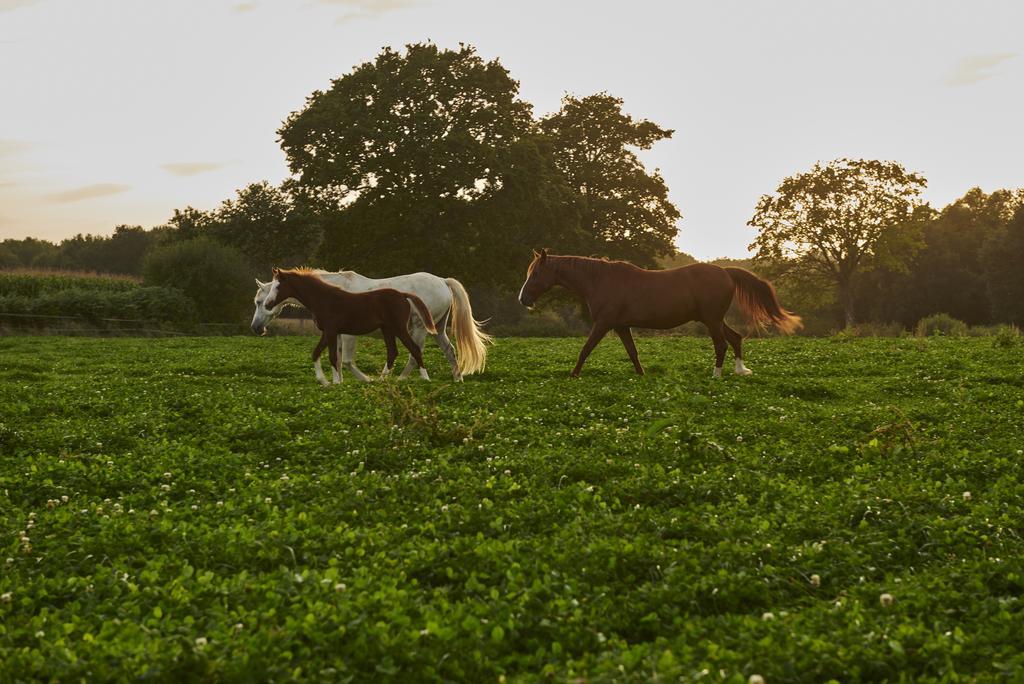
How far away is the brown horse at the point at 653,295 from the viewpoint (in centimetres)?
1667

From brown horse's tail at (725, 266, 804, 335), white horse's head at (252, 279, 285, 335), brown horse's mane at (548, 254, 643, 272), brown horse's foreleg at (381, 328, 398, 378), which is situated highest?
brown horse's mane at (548, 254, 643, 272)

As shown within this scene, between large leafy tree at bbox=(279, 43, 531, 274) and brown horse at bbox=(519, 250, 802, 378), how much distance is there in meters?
27.9

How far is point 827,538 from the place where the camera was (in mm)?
7203

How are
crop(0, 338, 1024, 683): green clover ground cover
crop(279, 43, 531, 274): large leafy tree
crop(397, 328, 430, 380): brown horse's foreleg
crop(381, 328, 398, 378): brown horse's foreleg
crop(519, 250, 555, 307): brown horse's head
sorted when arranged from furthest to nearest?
crop(279, 43, 531, 274): large leafy tree < crop(519, 250, 555, 307): brown horse's head < crop(381, 328, 398, 378): brown horse's foreleg < crop(397, 328, 430, 380): brown horse's foreleg < crop(0, 338, 1024, 683): green clover ground cover

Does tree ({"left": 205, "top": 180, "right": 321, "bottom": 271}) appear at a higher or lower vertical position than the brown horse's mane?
higher

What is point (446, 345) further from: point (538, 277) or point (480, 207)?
point (480, 207)

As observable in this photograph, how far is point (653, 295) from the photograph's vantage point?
656 inches

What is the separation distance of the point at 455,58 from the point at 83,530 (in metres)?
43.3

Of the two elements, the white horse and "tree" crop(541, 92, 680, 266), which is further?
"tree" crop(541, 92, 680, 266)

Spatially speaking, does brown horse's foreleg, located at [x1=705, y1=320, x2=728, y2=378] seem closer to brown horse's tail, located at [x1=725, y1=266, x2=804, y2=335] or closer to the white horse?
brown horse's tail, located at [x1=725, y1=266, x2=804, y2=335]

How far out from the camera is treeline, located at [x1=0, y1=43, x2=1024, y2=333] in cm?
4488

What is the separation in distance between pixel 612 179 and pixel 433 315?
41039 mm

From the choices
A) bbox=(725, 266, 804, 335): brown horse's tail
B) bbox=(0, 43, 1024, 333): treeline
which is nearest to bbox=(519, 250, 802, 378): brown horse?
bbox=(725, 266, 804, 335): brown horse's tail

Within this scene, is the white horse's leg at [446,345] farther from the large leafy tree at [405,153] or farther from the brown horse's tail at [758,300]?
the large leafy tree at [405,153]
